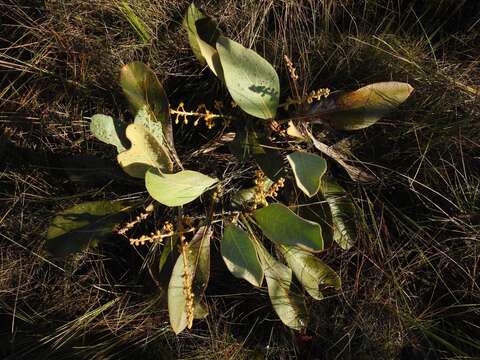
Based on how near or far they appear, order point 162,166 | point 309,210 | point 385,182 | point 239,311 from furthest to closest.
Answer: point 239,311
point 385,182
point 309,210
point 162,166

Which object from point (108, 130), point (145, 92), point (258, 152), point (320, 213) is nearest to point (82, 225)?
point (108, 130)

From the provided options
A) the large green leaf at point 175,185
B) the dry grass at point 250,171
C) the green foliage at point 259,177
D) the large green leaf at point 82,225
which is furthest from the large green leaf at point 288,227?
the large green leaf at point 82,225

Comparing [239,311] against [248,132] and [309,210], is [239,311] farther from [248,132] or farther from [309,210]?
[248,132]

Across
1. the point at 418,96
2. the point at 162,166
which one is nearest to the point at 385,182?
the point at 418,96

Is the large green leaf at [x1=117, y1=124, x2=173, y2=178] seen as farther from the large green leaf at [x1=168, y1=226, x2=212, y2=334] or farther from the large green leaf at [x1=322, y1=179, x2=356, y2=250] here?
the large green leaf at [x1=322, y1=179, x2=356, y2=250]

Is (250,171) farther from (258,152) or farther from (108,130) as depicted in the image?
(108,130)

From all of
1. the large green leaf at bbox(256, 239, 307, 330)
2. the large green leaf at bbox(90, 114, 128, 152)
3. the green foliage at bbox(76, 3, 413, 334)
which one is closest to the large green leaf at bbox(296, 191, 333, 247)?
the green foliage at bbox(76, 3, 413, 334)
